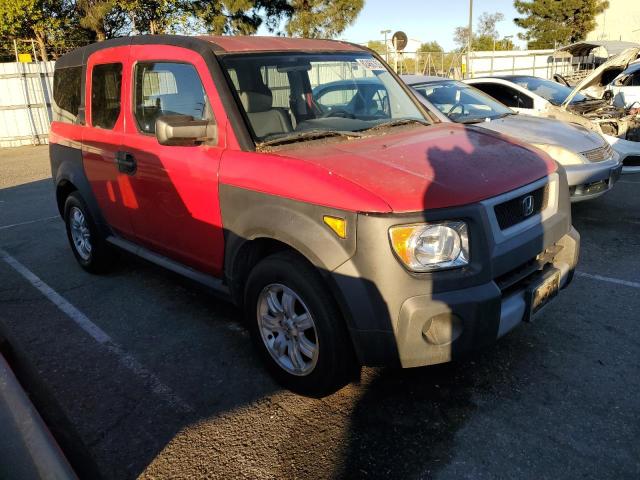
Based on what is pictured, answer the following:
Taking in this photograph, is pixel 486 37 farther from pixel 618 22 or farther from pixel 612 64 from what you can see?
pixel 612 64

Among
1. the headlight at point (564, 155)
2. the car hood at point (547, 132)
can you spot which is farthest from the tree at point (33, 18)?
the headlight at point (564, 155)

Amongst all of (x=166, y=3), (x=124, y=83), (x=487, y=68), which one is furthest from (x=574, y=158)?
(x=487, y=68)

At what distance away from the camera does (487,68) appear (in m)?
26.7

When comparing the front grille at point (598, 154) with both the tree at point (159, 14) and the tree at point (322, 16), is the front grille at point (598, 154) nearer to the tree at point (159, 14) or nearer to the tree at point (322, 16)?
the tree at point (322, 16)

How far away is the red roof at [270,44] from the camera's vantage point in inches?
135

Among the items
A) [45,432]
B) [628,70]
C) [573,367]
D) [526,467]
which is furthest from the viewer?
[628,70]

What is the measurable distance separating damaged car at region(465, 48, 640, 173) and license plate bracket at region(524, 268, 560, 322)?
518 centimetres

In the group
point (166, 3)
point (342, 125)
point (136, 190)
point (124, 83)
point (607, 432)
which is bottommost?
point (607, 432)

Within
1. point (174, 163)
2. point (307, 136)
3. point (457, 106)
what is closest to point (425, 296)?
point (307, 136)

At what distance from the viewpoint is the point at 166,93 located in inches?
142

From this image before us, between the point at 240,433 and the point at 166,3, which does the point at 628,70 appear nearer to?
the point at 240,433

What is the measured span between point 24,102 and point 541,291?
18096 mm

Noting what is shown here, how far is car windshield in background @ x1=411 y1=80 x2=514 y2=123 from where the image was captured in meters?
6.84

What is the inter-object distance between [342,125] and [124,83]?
1694mm
